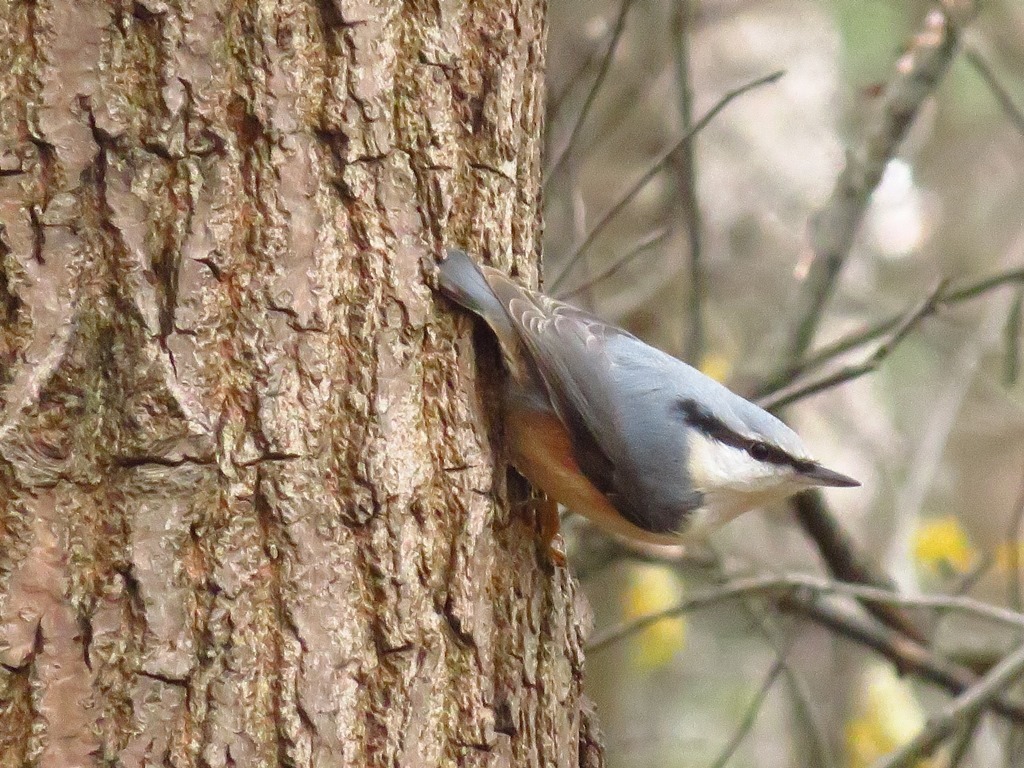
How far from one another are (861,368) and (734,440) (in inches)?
18.7

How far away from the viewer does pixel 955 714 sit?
9.22 feet

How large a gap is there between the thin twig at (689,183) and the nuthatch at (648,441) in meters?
1.03

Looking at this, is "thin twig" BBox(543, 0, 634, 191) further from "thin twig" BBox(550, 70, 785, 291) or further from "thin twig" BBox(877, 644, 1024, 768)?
"thin twig" BBox(877, 644, 1024, 768)

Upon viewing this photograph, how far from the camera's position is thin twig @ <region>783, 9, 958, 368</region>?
3.38 meters

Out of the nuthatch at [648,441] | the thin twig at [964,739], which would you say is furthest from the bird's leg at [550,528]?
the thin twig at [964,739]

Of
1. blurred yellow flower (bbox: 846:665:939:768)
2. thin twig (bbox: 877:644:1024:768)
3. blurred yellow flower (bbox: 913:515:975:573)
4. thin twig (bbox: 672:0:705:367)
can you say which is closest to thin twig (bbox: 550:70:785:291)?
thin twig (bbox: 672:0:705:367)

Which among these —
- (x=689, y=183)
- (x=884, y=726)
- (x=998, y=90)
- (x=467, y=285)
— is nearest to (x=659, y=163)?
(x=689, y=183)

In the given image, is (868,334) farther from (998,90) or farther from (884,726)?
(884,726)

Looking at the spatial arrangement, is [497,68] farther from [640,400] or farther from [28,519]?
[28,519]

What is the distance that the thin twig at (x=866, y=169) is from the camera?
338 centimetres

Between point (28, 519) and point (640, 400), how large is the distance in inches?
46.2

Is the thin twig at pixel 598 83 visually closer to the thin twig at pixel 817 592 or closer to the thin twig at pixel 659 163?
the thin twig at pixel 659 163

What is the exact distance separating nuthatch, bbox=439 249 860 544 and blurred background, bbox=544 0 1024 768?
0.57m

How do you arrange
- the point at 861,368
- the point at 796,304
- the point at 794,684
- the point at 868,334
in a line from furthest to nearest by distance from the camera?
the point at 796,304 < the point at 794,684 < the point at 868,334 < the point at 861,368
